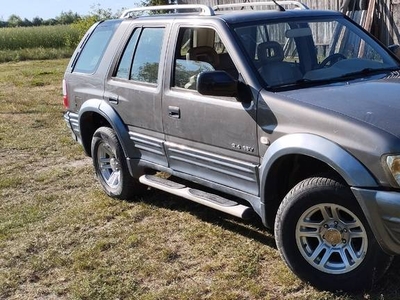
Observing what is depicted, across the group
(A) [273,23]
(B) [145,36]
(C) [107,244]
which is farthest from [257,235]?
(B) [145,36]

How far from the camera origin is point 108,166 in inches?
255

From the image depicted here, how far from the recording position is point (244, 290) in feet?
13.9

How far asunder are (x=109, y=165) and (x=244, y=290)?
2.68 meters

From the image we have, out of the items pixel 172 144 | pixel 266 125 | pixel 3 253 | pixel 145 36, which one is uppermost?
pixel 145 36

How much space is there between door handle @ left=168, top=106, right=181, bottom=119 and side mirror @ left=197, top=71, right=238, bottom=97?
66cm

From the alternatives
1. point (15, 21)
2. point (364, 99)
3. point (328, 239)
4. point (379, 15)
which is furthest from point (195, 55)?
point (15, 21)

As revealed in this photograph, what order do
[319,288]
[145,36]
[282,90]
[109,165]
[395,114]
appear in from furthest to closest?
1. [109,165]
2. [145,36]
3. [282,90]
4. [319,288]
5. [395,114]

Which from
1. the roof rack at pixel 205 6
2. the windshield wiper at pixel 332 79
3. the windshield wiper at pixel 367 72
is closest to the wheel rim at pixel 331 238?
the windshield wiper at pixel 332 79

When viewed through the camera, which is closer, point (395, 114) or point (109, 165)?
point (395, 114)

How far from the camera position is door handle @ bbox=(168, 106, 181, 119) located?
16.6 ft

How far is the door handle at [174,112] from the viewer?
5.06 meters

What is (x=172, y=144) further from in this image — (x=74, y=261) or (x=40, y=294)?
(x=40, y=294)

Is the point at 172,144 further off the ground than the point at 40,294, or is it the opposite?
the point at 172,144

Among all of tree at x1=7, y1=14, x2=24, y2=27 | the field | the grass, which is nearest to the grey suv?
the grass
